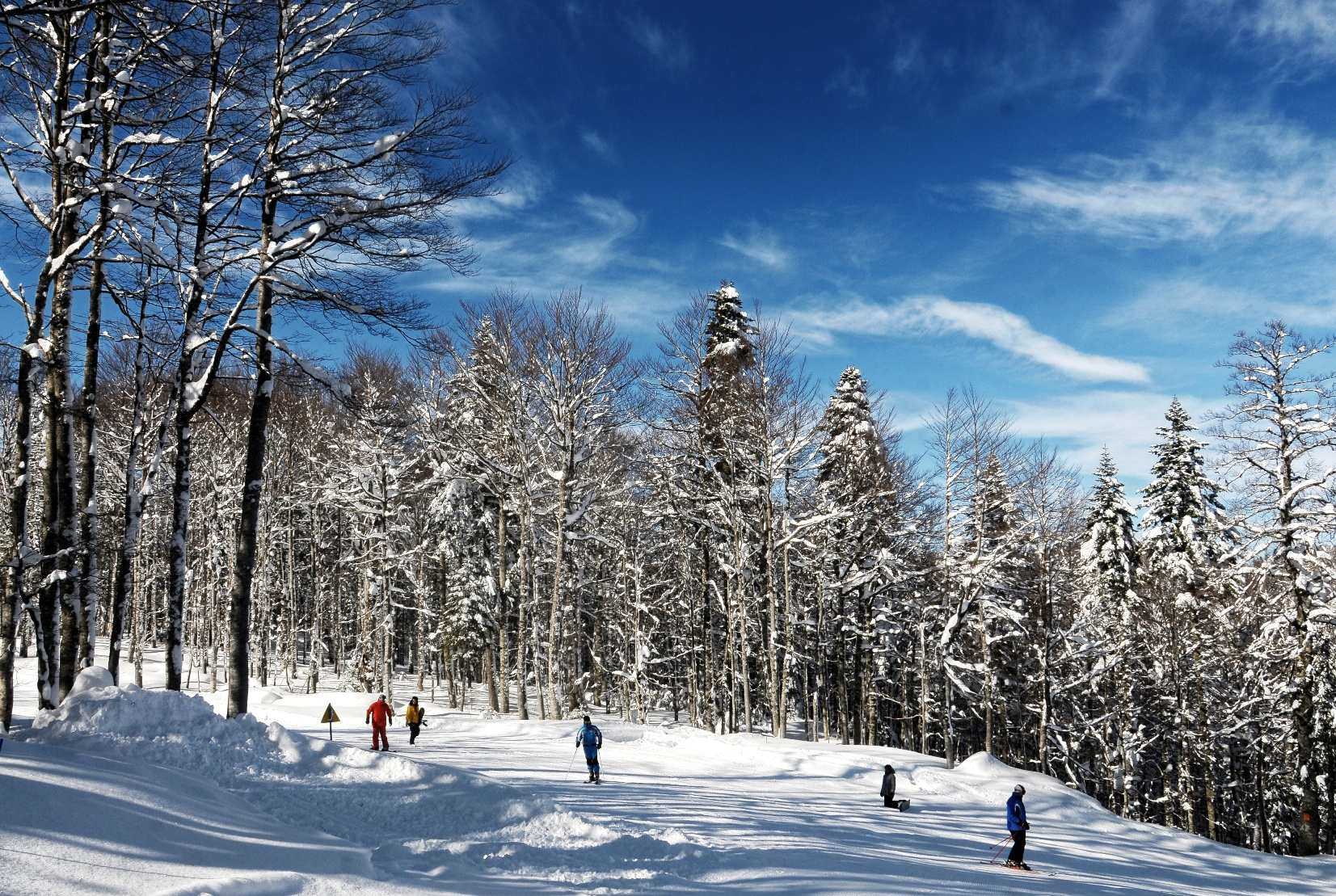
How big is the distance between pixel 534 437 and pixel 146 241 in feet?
57.3

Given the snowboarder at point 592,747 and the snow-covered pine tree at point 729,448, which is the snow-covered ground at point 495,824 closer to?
the snowboarder at point 592,747

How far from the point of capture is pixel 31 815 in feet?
22.0

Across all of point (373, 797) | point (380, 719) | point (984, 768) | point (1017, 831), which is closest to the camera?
point (373, 797)

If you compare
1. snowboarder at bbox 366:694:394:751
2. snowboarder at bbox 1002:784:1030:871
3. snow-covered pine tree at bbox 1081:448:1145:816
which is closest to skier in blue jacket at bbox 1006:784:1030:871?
snowboarder at bbox 1002:784:1030:871

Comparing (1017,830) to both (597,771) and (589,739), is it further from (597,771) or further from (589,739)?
(589,739)

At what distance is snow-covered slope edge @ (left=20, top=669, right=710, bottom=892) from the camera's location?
9.85 metres

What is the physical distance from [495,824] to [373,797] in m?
2.10

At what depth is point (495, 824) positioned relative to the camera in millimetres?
11172

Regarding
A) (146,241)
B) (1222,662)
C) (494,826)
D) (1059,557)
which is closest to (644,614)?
(1059,557)

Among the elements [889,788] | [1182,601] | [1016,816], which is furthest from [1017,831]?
[1182,601]

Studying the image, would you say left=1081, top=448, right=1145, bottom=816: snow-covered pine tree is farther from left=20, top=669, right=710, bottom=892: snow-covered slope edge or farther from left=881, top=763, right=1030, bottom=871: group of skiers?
left=20, top=669, right=710, bottom=892: snow-covered slope edge

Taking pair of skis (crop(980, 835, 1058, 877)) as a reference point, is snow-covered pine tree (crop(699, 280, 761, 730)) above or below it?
above

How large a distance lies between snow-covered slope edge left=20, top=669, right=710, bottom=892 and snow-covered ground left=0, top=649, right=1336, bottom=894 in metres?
0.04

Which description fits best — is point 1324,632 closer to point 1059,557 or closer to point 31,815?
point 1059,557
